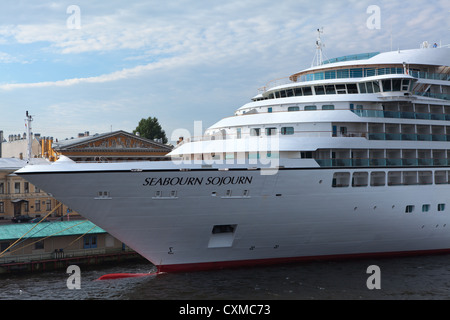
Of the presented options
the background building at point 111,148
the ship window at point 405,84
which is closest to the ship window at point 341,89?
the ship window at point 405,84

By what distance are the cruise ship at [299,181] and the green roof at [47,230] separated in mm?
10381

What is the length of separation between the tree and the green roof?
47.9 meters

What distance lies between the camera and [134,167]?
807 inches

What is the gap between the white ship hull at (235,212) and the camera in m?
20.6

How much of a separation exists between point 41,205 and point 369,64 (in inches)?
1340

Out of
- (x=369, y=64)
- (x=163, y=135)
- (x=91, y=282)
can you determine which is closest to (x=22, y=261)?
(x=91, y=282)

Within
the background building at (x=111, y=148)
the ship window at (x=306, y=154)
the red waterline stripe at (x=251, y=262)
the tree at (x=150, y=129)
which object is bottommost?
the red waterline stripe at (x=251, y=262)

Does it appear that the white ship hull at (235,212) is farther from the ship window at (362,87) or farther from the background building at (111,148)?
the background building at (111,148)

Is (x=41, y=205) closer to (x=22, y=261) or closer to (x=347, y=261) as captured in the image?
(x=22, y=261)

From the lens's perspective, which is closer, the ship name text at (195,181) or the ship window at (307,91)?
the ship name text at (195,181)

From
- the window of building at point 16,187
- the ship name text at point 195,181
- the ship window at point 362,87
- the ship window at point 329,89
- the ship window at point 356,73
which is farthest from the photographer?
the window of building at point 16,187
